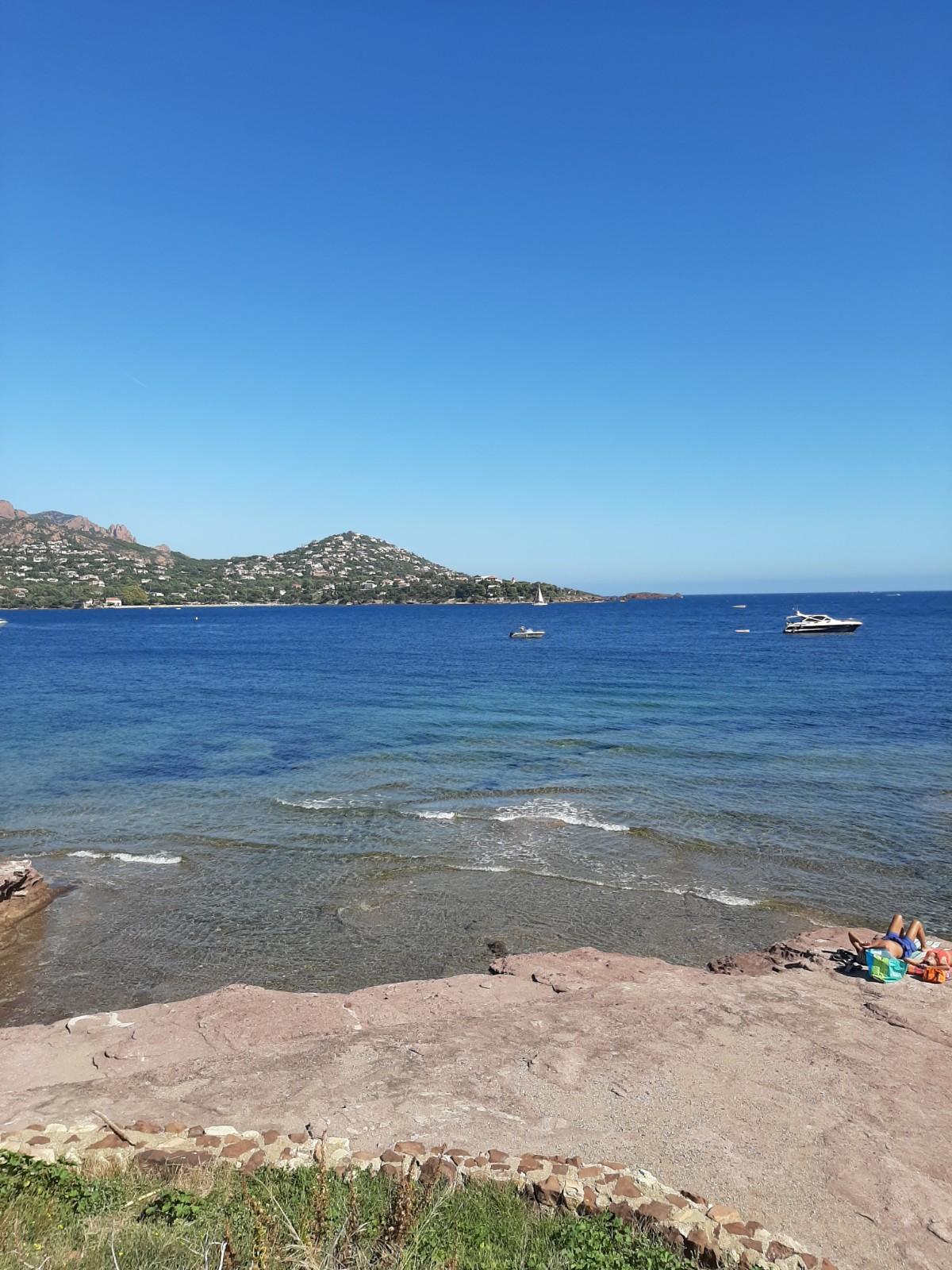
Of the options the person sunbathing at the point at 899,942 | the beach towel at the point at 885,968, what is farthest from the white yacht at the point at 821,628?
the beach towel at the point at 885,968

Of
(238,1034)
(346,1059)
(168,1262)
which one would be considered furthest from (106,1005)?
(168,1262)

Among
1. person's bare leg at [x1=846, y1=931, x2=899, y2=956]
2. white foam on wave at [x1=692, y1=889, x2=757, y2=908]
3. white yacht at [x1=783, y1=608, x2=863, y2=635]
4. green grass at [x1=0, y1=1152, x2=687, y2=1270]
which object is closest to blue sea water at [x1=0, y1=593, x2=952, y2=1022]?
white foam on wave at [x1=692, y1=889, x2=757, y2=908]

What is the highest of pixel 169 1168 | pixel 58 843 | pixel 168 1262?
pixel 168 1262

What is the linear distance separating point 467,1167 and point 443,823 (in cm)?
1720

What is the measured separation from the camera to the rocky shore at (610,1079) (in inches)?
337

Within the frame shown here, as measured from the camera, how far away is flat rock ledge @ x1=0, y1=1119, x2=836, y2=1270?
7219 mm

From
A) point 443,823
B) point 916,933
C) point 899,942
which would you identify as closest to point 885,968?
point 899,942

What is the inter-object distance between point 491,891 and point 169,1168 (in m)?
12.4

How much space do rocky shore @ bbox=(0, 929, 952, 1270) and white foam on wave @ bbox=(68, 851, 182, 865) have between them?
30.1 ft

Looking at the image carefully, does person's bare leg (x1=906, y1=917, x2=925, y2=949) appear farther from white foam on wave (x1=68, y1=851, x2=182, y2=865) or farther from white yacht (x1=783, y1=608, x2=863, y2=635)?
white yacht (x1=783, y1=608, x2=863, y2=635)

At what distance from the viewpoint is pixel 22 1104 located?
10406 mm

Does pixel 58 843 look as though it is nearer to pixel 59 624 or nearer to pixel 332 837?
pixel 332 837

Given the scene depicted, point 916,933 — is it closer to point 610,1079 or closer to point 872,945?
point 872,945

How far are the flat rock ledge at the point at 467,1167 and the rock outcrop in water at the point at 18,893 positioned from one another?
10.6 metres
